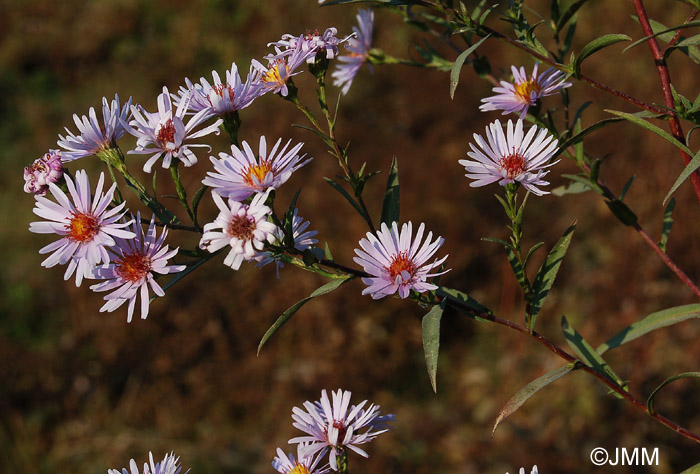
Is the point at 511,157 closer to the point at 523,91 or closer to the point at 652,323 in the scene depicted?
the point at 523,91

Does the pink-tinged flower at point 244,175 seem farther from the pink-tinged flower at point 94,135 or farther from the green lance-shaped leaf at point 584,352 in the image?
the green lance-shaped leaf at point 584,352

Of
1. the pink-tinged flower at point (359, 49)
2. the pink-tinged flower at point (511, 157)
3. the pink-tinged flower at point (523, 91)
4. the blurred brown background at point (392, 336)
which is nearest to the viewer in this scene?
the pink-tinged flower at point (511, 157)

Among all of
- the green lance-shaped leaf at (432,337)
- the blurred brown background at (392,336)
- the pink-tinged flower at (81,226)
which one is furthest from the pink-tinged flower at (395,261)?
the blurred brown background at (392,336)

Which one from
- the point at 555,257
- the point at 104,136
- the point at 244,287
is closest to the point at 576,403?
the point at 244,287

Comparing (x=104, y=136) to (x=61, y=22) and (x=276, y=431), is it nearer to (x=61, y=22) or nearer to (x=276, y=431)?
(x=276, y=431)

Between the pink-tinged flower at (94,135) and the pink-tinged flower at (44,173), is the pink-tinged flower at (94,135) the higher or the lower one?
the higher one

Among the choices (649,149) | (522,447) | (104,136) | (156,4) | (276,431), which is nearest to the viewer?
(104,136)
